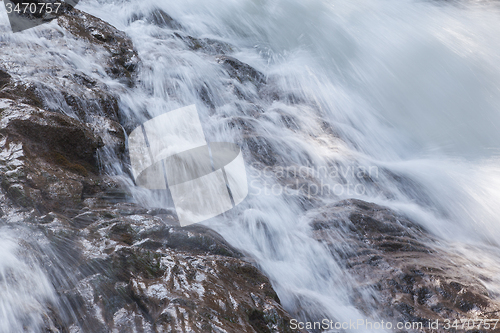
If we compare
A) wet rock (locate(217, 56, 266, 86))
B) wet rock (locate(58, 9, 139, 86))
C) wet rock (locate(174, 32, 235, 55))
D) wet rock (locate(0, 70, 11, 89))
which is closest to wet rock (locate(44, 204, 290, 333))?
wet rock (locate(0, 70, 11, 89))

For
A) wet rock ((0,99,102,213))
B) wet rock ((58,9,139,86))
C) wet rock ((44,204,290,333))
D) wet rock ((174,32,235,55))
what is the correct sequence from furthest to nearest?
wet rock ((174,32,235,55)), wet rock ((58,9,139,86)), wet rock ((0,99,102,213)), wet rock ((44,204,290,333))

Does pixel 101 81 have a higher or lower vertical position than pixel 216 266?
higher

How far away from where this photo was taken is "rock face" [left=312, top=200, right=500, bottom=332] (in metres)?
3.81

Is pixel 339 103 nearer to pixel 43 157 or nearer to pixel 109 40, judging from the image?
pixel 109 40

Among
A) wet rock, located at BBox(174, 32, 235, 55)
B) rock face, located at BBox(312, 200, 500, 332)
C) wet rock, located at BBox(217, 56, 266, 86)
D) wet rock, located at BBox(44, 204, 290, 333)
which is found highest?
wet rock, located at BBox(174, 32, 235, 55)

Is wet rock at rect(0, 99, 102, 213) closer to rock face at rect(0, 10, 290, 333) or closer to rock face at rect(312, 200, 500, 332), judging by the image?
rock face at rect(0, 10, 290, 333)

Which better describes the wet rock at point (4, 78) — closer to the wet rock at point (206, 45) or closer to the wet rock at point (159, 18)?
the wet rock at point (206, 45)

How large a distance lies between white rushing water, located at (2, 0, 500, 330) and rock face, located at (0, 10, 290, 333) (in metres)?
0.93

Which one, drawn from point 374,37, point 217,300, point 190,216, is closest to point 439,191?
point 190,216

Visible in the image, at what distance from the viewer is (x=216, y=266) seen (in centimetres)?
324

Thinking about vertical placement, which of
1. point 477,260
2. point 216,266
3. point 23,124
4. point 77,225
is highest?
point 23,124

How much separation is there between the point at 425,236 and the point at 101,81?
21.9 ft

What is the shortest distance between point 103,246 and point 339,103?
27.5 ft

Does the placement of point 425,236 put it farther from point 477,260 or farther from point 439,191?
point 439,191
